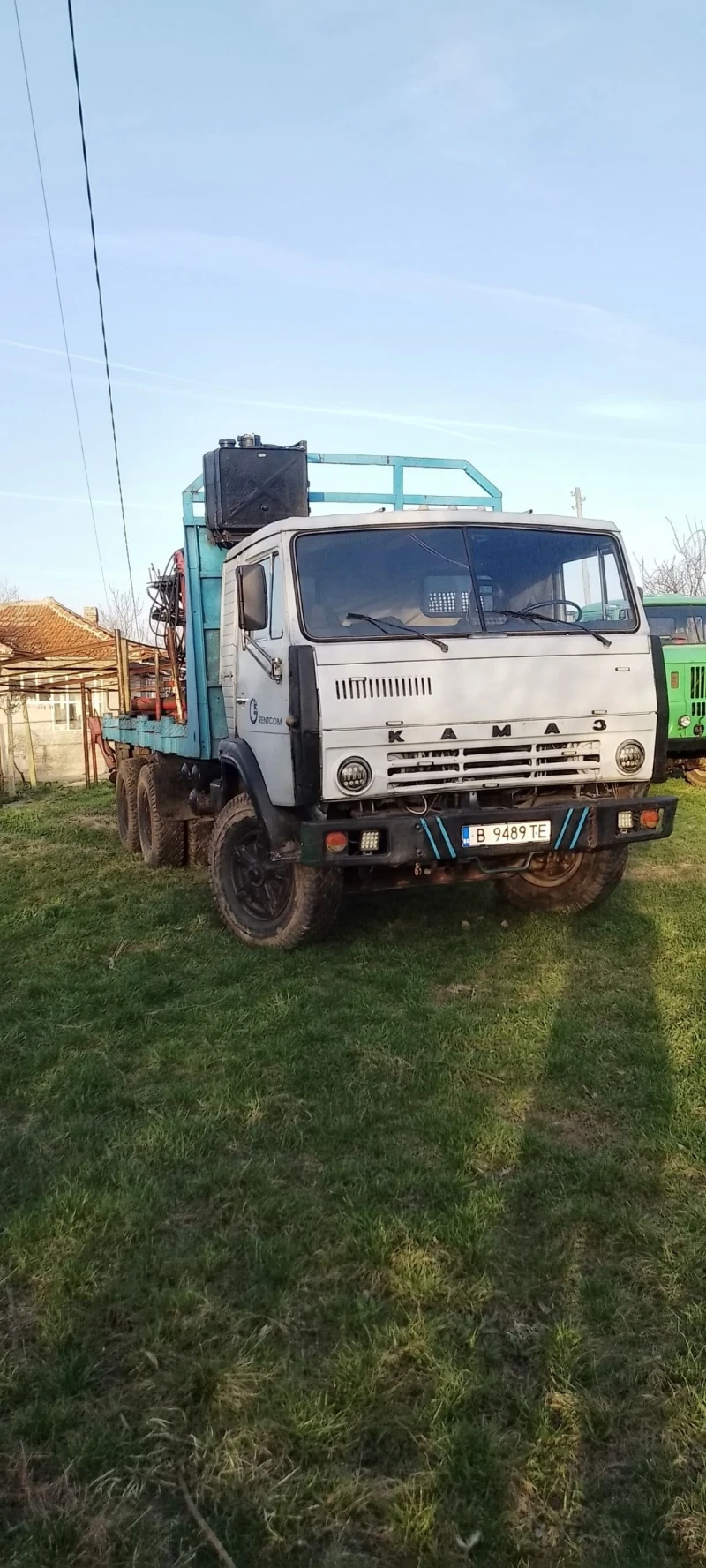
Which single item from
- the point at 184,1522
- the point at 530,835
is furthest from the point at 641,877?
the point at 184,1522

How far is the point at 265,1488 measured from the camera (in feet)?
6.73

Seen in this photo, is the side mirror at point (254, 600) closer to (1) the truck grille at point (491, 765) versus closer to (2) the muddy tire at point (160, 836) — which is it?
(1) the truck grille at point (491, 765)

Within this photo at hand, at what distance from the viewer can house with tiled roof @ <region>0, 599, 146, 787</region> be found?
18562 mm

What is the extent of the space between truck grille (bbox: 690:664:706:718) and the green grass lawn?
23.3ft

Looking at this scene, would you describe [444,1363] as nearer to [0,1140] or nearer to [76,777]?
[0,1140]

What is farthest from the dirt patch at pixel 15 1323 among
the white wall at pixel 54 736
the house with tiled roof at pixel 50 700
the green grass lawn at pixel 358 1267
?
the white wall at pixel 54 736

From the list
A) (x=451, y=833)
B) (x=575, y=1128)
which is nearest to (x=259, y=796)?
(x=451, y=833)

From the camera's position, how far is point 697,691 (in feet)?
38.6

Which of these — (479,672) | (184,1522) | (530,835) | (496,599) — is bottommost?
(184,1522)

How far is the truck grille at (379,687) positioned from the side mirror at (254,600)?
76 centimetres

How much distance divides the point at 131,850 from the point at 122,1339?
300 inches

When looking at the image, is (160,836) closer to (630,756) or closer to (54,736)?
(630,756)

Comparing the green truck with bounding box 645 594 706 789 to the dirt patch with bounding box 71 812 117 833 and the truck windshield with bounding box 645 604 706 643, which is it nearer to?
the truck windshield with bounding box 645 604 706 643

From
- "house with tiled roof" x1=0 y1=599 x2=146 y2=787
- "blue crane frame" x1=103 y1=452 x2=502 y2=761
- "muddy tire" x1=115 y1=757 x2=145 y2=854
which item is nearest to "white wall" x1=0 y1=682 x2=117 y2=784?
"house with tiled roof" x1=0 y1=599 x2=146 y2=787
